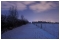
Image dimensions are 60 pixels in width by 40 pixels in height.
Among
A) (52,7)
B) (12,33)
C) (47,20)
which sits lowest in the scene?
(12,33)

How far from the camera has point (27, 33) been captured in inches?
238

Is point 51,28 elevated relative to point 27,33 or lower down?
elevated

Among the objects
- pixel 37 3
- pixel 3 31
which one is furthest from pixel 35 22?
pixel 3 31

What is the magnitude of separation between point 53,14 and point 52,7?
23cm

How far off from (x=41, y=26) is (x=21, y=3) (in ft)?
3.34

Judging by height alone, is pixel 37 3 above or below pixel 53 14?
above

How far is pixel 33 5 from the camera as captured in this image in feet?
19.8

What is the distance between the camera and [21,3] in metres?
6.02

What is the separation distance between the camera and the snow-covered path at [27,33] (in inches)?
236

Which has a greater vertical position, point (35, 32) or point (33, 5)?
point (33, 5)

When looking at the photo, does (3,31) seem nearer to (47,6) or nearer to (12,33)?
(12,33)

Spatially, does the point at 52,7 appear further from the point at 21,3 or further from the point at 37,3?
the point at 21,3

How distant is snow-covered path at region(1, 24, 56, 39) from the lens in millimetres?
5988

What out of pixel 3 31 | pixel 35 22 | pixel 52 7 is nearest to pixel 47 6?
pixel 52 7
